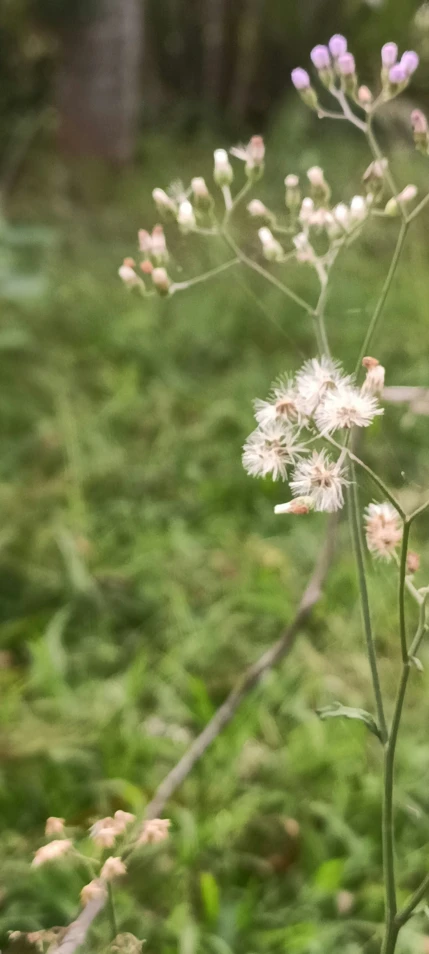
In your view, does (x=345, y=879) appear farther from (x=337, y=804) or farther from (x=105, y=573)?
(x=105, y=573)

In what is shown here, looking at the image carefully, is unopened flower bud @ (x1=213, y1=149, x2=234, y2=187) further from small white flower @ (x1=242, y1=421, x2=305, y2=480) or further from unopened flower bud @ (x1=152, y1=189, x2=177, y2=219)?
small white flower @ (x1=242, y1=421, x2=305, y2=480)

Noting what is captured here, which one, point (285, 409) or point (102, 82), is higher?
point (102, 82)

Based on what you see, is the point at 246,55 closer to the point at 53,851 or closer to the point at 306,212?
the point at 306,212

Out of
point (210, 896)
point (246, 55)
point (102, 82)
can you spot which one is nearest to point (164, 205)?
point (210, 896)

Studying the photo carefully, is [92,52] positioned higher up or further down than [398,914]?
higher up

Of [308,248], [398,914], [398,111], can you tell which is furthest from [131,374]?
[398,914]
